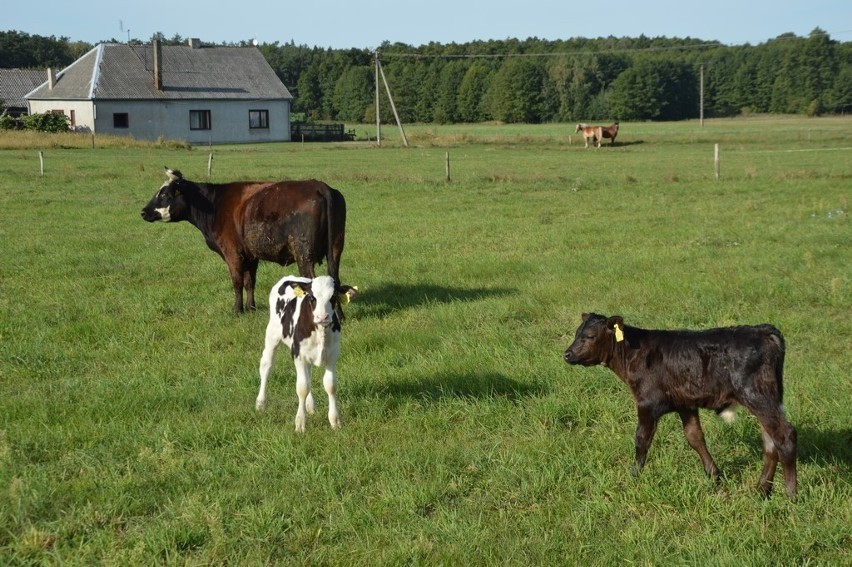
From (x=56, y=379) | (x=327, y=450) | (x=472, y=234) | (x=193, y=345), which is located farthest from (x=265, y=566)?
(x=472, y=234)

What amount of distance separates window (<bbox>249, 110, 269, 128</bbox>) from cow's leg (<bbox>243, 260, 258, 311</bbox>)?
6300 cm

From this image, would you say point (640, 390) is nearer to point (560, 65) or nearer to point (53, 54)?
point (560, 65)

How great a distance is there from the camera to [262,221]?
39.5ft

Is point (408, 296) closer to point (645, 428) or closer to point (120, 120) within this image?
point (645, 428)

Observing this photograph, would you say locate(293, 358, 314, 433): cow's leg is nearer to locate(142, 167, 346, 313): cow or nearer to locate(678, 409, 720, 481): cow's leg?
locate(678, 409, 720, 481): cow's leg

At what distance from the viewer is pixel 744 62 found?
124438 mm

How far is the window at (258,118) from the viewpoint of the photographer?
240 ft

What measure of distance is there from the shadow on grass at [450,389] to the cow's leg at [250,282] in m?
4.17

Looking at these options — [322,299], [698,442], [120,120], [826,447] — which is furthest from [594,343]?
[120,120]

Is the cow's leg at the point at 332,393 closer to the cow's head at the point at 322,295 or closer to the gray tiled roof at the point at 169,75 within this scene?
the cow's head at the point at 322,295

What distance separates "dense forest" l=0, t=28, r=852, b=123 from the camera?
115562 millimetres

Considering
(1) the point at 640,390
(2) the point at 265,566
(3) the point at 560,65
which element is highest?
(3) the point at 560,65

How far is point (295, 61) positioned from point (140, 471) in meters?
137

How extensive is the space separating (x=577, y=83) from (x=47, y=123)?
252 ft
